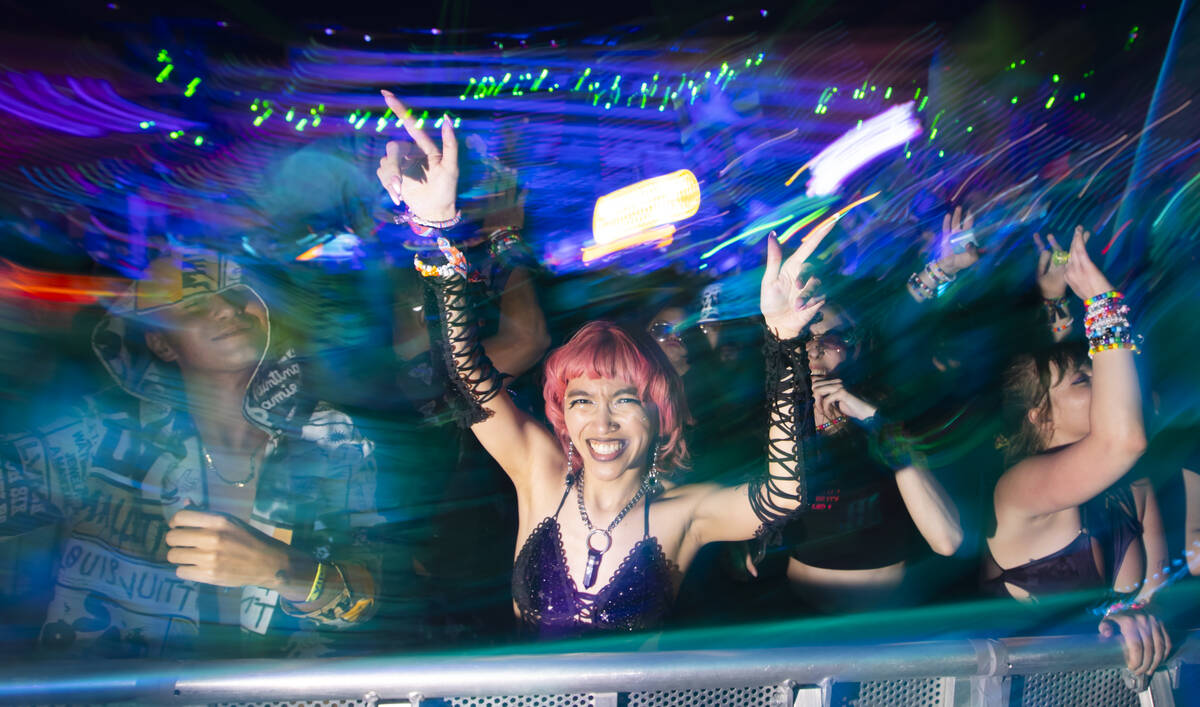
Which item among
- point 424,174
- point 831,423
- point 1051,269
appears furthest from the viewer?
point 1051,269

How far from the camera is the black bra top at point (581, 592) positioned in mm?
1940

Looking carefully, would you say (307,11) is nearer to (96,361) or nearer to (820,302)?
(96,361)

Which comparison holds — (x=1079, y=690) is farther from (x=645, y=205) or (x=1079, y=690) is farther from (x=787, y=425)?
(x=645, y=205)

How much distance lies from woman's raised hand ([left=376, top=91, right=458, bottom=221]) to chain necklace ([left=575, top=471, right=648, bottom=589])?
0.90 meters

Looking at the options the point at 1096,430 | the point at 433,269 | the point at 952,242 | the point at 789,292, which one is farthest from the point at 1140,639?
the point at 433,269

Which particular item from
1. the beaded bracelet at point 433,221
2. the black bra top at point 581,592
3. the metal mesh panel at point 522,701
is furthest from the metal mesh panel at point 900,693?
the beaded bracelet at point 433,221

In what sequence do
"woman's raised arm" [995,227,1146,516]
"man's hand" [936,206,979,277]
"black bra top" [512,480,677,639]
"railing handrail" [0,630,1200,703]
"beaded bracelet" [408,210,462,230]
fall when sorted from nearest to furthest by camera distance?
1. "railing handrail" [0,630,1200,703]
2. "beaded bracelet" [408,210,462,230]
3. "black bra top" [512,480,677,639]
4. "woman's raised arm" [995,227,1146,516]
5. "man's hand" [936,206,979,277]

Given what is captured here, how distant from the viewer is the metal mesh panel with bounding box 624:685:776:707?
5.43 feet

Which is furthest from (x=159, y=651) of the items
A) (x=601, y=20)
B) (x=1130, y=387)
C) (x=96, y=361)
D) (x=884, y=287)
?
Answer: (x=1130, y=387)

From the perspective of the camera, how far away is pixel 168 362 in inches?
72.3

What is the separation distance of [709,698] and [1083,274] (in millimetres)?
1842

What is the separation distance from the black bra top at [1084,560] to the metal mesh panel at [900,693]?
0.74 m

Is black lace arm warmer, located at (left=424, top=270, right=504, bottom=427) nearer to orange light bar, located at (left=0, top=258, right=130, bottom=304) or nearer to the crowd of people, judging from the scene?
the crowd of people

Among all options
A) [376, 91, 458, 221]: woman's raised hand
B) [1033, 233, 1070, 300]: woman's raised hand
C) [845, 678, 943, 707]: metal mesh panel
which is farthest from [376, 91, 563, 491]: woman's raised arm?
[1033, 233, 1070, 300]: woman's raised hand
